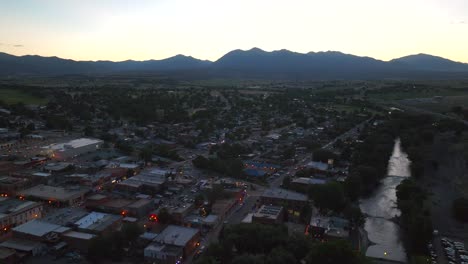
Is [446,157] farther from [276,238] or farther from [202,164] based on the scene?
[276,238]

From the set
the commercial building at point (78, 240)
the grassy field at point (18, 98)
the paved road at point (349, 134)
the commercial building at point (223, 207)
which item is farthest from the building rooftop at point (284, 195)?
the grassy field at point (18, 98)

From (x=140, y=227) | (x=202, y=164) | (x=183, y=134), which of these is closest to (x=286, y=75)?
(x=183, y=134)

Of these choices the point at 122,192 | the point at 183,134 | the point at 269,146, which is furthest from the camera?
the point at 183,134

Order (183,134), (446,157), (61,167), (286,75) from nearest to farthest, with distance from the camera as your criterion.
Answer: (61,167) < (446,157) < (183,134) < (286,75)

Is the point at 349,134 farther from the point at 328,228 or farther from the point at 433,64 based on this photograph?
the point at 433,64

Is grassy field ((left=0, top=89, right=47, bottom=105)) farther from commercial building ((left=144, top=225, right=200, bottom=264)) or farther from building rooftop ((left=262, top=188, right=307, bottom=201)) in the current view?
commercial building ((left=144, top=225, right=200, bottom=264))

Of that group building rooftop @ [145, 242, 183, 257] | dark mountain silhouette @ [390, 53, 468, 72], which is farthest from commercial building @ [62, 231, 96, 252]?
dark mountain silhouette @ [390, 53, 468, 72]
